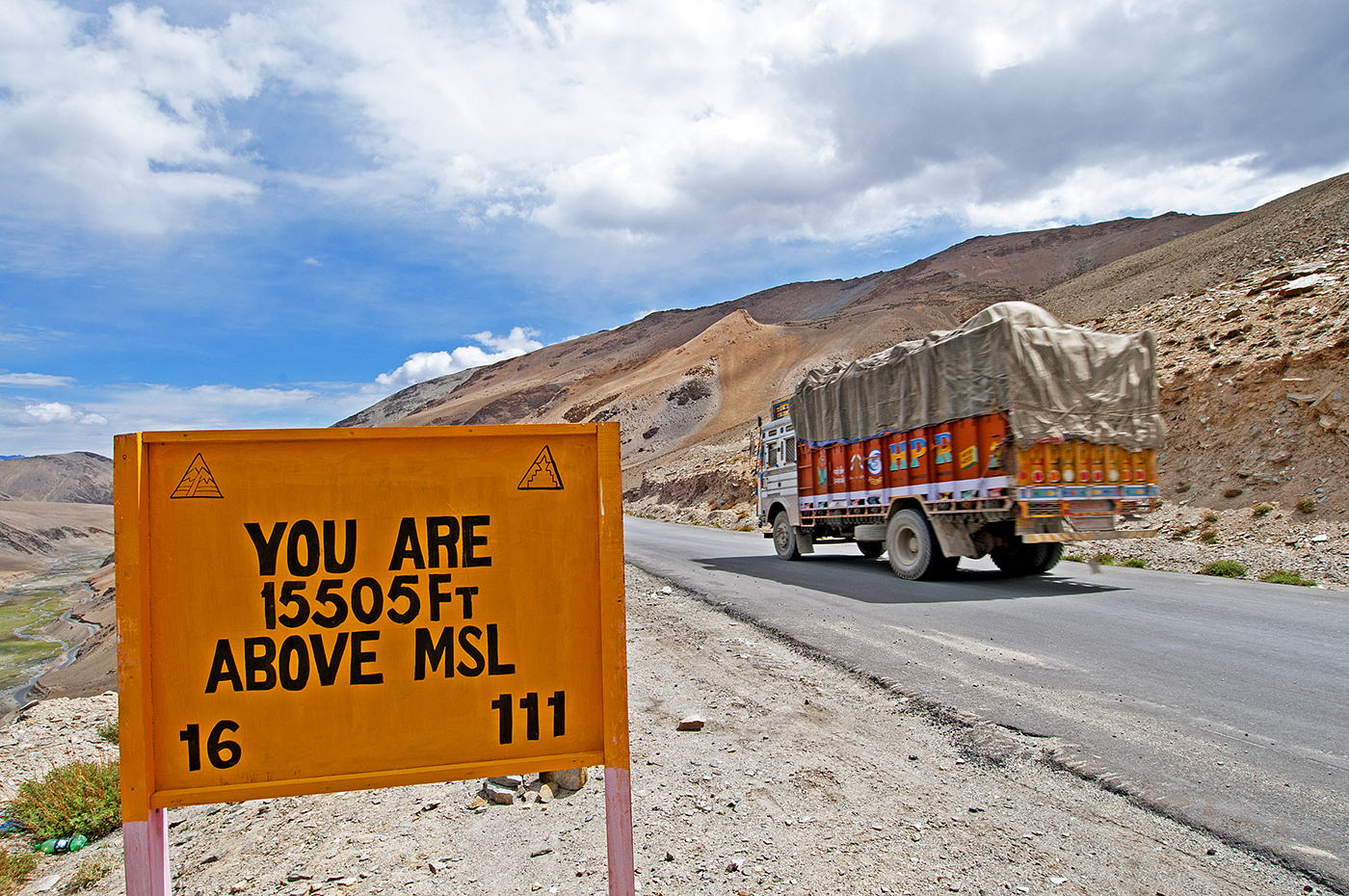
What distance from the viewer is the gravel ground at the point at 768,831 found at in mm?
2879

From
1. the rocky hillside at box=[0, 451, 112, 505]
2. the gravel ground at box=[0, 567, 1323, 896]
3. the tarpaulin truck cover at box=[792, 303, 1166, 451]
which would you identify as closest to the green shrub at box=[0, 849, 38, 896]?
the gravel ground at box=[0, 567, 1323, 896]

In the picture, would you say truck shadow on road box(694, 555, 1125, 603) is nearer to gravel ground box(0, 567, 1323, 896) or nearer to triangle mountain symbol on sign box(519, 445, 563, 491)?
gravel ground box(0, 567, 1323, 896)

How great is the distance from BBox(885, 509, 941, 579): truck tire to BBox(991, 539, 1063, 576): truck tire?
1.17m

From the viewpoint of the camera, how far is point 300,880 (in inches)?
123

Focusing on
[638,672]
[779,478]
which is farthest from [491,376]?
[638,672]

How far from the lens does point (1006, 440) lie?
30.8ft

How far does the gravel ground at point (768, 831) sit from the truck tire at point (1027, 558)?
7.48m

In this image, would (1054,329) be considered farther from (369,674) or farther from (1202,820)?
(369,674)

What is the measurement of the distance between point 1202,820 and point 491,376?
13049cm

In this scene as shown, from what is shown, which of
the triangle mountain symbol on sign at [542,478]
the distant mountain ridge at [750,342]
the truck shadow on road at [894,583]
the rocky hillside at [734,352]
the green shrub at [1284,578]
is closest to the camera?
the triangle mountain symbol on sign at [542,478]

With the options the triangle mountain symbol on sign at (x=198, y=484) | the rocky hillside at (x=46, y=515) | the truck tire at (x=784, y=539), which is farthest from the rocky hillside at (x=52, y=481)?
the triangle mountain symbol on sign at (x=198, y=484)

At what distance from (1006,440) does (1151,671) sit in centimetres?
442

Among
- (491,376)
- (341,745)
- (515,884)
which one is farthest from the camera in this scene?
(491,376)

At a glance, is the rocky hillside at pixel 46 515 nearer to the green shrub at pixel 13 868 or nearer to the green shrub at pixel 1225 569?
the green shrub at pixel 13 868
